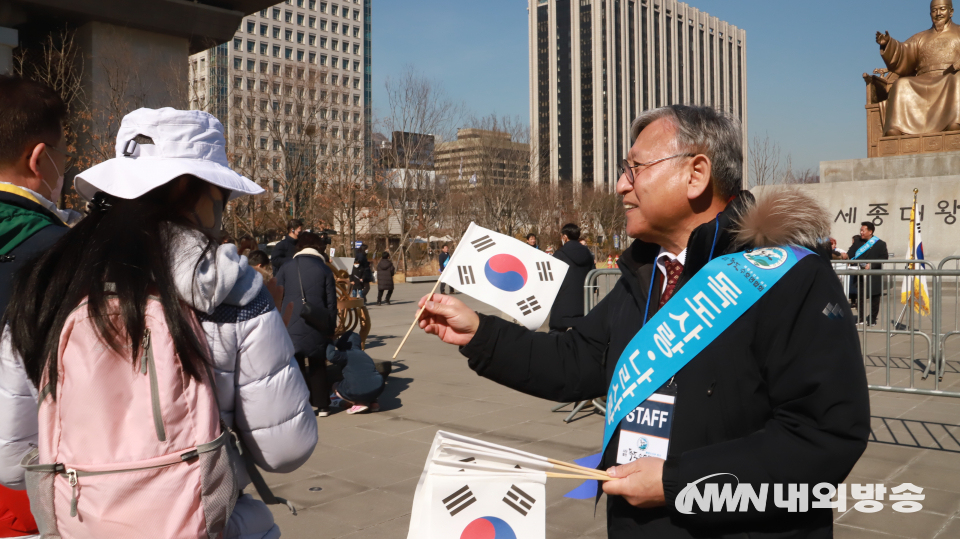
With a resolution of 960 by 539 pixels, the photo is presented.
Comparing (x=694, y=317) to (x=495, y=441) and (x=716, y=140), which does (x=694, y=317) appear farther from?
(x=495, y=441)

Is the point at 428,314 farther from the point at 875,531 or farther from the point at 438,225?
the point at 438,225

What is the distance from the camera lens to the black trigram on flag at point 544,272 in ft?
8.86

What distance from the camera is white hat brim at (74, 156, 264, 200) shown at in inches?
63.4

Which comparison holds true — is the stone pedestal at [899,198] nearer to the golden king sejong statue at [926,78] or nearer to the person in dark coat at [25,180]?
the golden king sejong statue at [926,78]

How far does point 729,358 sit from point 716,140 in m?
0.67

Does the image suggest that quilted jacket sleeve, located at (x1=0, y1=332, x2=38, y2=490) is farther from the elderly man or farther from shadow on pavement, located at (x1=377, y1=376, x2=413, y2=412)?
shadow on pavement, located at (x1=377, y1=376, x2=413, y2=412)

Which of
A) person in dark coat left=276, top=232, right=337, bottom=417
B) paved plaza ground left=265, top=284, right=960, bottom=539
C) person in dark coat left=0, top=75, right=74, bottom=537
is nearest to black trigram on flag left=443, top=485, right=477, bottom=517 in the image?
person in dark coat left=0, top=75, right=74, bottom=537

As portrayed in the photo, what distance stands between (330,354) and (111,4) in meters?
28.3

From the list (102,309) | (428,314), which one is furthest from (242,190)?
(428,314)

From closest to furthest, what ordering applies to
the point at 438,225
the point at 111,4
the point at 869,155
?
1. the point at 869,155
2. the point at 111,4
3. the point at 438,225

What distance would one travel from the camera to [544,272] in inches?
107

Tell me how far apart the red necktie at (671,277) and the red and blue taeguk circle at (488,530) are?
0.73m

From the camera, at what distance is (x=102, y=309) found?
1.48 m

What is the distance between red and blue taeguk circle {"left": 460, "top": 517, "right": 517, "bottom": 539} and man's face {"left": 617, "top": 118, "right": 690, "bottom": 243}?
0.90m
